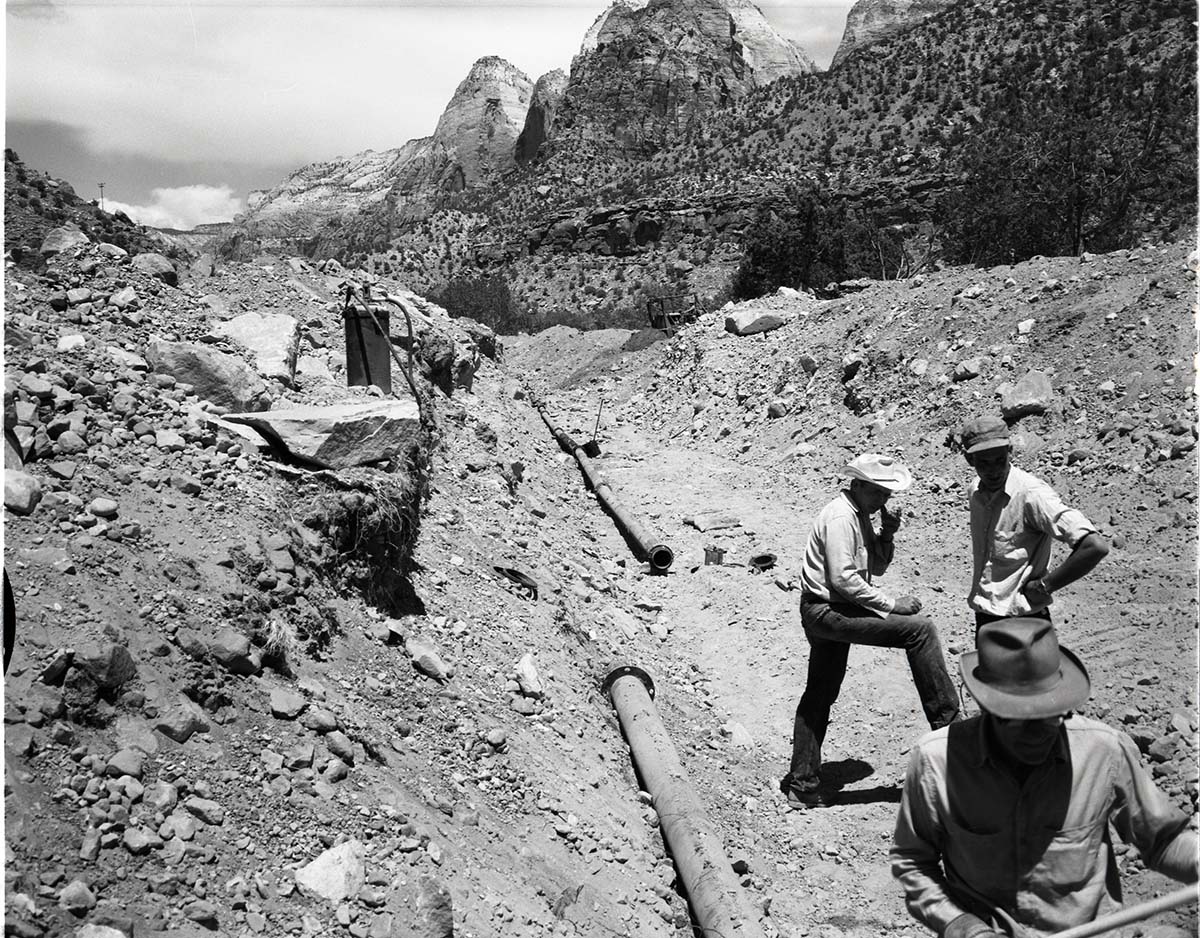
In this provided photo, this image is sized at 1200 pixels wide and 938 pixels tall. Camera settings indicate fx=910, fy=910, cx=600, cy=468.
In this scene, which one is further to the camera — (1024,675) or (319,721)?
(319,721)

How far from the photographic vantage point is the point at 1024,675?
2.18 meters

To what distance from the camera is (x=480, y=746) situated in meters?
4.46

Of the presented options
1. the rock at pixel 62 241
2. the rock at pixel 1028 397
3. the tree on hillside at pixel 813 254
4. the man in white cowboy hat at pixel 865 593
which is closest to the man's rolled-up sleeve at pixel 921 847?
the man in white cowboy hat at pixel 865 593

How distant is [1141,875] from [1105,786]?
2.12 m

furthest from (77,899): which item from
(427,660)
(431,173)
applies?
(431,173)

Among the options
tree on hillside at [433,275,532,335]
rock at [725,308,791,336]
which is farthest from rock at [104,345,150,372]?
tree on hillside at [433,275,532,335]

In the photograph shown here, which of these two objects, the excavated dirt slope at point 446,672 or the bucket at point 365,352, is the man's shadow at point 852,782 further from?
the bucket at point 365,352

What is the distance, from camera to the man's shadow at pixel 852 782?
5.09 meters

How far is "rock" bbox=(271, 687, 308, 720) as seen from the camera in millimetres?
3777

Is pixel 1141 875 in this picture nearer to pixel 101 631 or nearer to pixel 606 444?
pixel 101 631

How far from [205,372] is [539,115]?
106874 millimetres

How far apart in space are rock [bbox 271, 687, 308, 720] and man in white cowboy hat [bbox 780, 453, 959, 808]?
2.55 m

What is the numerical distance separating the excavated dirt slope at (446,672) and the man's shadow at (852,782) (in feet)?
0.07

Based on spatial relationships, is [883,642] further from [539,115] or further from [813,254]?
[539,115]
